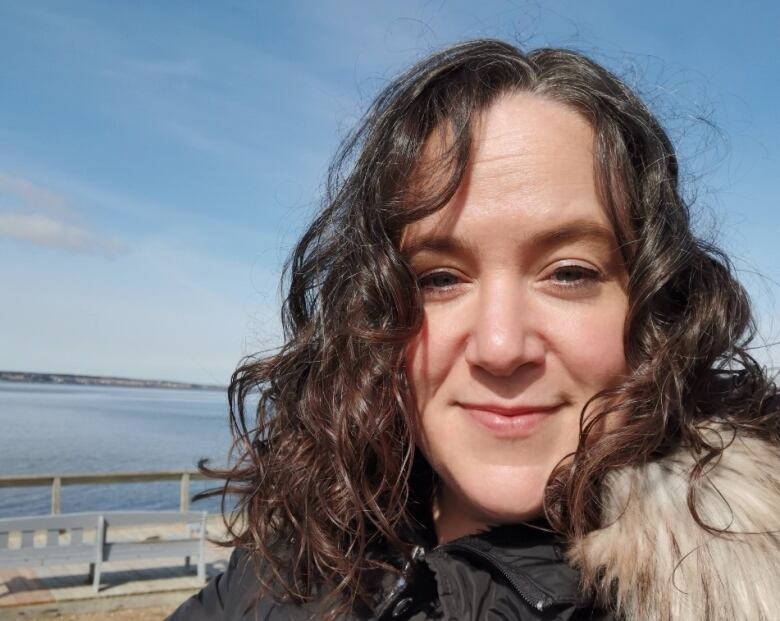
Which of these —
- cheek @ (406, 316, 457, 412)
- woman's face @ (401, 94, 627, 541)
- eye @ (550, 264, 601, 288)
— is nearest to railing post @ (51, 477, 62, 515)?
cheek @ (406, 316, 457, 412)

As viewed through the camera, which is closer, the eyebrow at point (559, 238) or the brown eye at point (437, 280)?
the eyebrow at point (559, 238)

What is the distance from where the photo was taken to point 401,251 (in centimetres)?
166

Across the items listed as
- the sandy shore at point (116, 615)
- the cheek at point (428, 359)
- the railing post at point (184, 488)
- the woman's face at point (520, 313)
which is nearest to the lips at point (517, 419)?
the woman's face at point (520, 313)

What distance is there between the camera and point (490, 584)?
4.82 feet

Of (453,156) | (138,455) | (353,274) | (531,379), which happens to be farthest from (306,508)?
(138,455)

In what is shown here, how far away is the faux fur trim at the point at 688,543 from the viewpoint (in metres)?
1.18

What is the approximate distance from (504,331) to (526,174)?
0.31 metres

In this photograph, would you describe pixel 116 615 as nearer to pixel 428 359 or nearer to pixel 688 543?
pixel 428 359

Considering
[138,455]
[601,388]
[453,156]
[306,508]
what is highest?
[138,455]

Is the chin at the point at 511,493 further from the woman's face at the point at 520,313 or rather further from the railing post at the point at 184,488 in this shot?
the railing post at the point at 184,488

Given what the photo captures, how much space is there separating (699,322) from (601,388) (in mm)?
273

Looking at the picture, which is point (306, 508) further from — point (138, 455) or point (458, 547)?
point (138, 455)

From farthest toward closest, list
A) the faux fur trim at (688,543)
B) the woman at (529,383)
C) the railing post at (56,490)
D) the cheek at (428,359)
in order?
the railing post at (56,490) < the cheek at (428,359) < the woman at (529,383) < the faux fur trim at (688,543)

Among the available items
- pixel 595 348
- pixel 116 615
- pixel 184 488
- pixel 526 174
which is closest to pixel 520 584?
pixel 595 348
